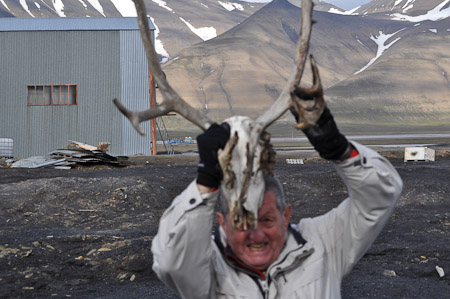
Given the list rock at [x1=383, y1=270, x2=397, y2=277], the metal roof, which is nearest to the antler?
rock at [x1=383, y1=270, x2=397, y2=277]

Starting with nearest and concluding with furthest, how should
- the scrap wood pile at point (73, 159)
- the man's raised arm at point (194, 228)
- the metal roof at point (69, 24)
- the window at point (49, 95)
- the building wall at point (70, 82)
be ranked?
the man's raised arm at point (194, 228), the scrap wood pile at point (73, 159), the building wall at point (70, 82), the window at point (49, 95), the metal roof at point (69, 24)

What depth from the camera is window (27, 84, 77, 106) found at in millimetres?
33125

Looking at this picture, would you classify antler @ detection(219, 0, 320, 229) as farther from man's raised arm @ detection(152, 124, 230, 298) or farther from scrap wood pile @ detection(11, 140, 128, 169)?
scrap wood pile @ detection(11, 140, 128, 169)

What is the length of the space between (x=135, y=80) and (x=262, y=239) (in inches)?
1193

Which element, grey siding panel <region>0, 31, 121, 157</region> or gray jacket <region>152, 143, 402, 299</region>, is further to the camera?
grey siding panel <region>0, 31, 121, 157</region>

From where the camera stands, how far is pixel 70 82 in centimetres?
3322

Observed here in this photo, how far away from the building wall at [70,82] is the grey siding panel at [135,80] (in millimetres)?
47

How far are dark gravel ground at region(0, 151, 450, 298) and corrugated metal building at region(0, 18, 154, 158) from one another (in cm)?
874

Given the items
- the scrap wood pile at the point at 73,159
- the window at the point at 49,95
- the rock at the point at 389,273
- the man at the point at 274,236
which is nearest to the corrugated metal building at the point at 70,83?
the window at the point at 49,95

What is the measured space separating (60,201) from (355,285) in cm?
989

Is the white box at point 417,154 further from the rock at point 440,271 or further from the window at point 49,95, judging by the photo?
the rock at point 440,271

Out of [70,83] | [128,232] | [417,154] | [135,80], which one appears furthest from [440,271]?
[70,83]

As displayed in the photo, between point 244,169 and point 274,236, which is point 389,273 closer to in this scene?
point 274,236

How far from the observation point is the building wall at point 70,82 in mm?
32656
